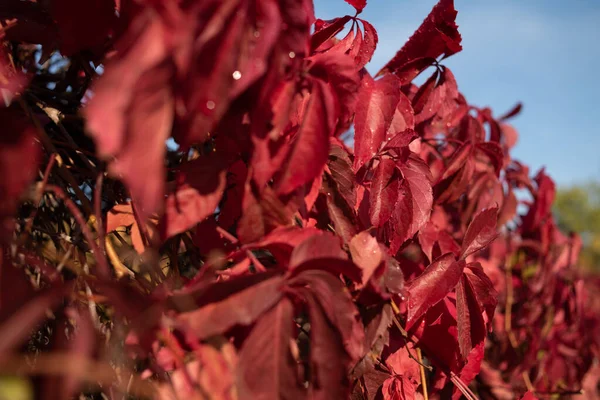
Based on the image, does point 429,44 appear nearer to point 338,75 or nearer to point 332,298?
point 338,75

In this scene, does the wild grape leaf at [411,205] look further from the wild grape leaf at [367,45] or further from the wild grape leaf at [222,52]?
the wild grape leaf at [222,52]

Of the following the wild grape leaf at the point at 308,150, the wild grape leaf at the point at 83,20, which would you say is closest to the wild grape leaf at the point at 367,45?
the wild grape leaf at the point at 308,150

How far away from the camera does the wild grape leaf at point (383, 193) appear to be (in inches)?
32.6

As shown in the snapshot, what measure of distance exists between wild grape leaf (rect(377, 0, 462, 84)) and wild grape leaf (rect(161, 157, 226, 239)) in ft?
1.61

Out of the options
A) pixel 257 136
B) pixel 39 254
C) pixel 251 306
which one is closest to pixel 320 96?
pixel 257 136

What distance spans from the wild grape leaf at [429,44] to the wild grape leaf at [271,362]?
0.64 m

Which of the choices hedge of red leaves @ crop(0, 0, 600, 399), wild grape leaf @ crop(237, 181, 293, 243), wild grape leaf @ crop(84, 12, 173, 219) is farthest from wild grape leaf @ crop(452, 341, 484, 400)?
wild grape leaf @ crop(84, 12, 173, 219)

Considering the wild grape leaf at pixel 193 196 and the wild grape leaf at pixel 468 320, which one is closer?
the wild grape leaf at pixel 193 196

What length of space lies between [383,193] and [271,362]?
0.38 m

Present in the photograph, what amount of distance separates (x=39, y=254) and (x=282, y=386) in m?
0.66

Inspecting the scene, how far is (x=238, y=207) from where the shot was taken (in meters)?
0.78

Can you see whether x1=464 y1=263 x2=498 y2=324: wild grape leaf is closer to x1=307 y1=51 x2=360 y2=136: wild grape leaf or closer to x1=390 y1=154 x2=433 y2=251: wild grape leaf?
x1=390 y1=154 x2=433 y2=251: wild grape leaf

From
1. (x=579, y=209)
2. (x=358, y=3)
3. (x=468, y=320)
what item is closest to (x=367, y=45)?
(x=358, y=3)

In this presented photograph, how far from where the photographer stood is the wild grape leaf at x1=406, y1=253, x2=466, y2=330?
817 mm
